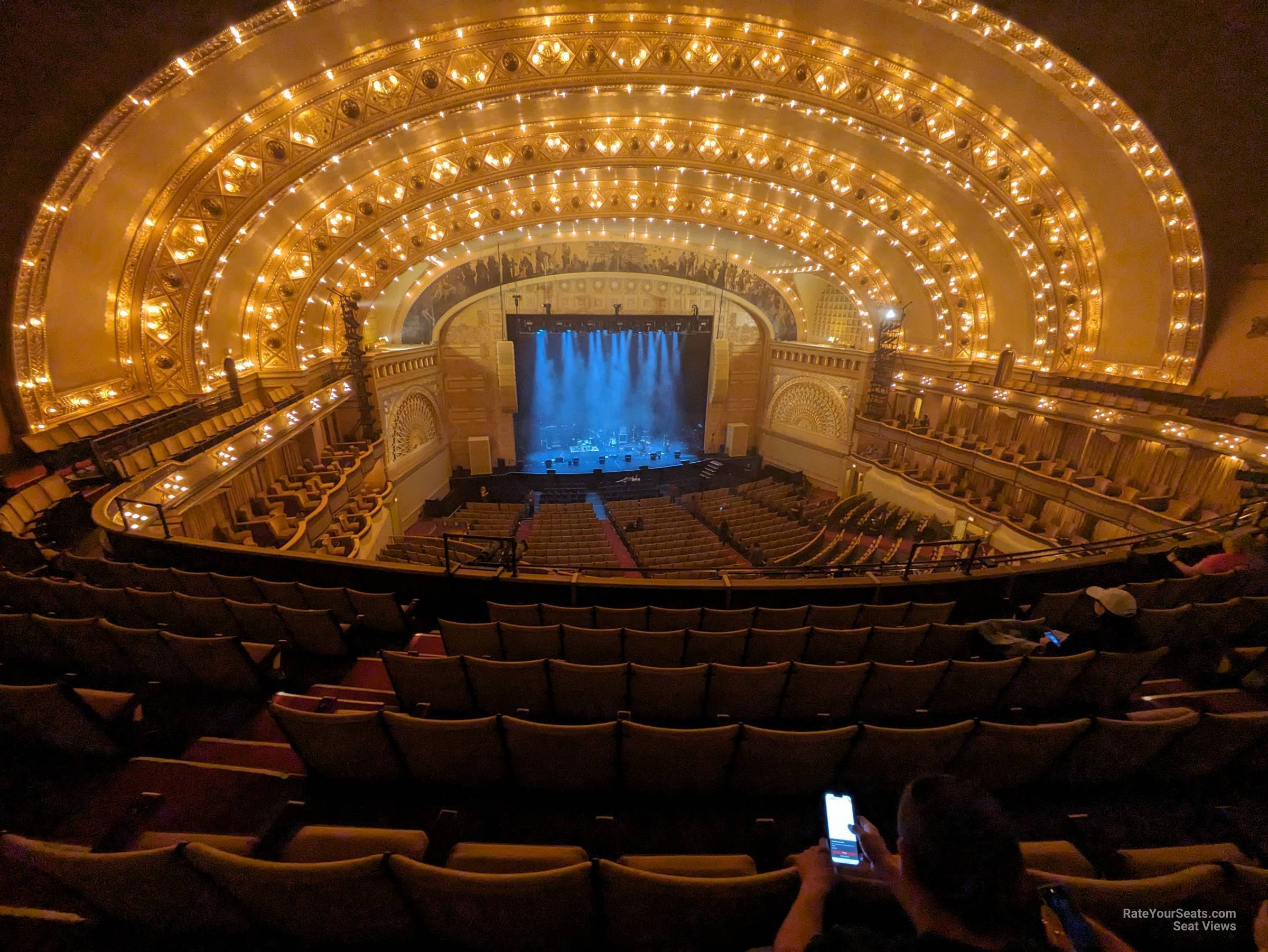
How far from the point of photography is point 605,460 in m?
22.1

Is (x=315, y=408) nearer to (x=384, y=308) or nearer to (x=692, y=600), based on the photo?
(x=384, y=308)

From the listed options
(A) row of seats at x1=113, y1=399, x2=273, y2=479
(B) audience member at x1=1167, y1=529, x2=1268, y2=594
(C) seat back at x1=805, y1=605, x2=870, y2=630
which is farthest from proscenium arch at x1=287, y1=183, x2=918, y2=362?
(C) seat back at x1=805, y1=605, x2=870, y2=630

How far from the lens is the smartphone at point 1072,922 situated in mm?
1465

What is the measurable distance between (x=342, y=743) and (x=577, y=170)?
14207 mm

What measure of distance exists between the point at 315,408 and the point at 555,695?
12.0 metres

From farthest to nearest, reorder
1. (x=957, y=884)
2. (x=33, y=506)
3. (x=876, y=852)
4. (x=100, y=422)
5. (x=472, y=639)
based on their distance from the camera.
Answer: (x=100, y=422) → (x=33, y=506) → (x=472, y=639) → (x=876, y=852) → (x=957, y=884)

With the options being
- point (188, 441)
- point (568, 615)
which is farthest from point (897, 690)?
point (188, 441)

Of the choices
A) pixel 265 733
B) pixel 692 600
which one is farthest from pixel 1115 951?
pixel 265 733

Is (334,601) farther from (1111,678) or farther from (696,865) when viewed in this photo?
(1111,678)

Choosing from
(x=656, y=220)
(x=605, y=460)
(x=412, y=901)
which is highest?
(x=656, y=220)

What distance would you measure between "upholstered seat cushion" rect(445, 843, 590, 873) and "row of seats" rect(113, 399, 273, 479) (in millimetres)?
8637

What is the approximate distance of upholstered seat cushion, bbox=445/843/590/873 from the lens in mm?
2383

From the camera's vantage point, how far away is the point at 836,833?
2004 millimetres

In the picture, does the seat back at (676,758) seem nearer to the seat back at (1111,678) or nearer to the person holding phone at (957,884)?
the person holding phone at (957,884)
